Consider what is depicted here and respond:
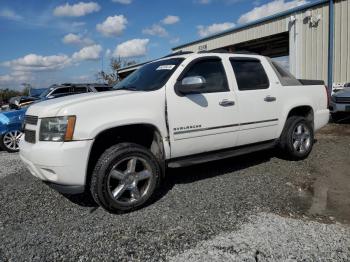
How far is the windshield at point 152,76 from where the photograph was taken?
14.3 feet

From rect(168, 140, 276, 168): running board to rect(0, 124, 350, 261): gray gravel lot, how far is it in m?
0.40

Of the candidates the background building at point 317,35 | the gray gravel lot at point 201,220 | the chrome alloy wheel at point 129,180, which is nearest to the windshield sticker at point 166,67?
the chrome alloy wheel at point 129,180

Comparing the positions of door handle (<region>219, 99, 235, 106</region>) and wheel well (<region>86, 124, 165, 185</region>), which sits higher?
door handle (<region>219, 99, 235, 106</region>)

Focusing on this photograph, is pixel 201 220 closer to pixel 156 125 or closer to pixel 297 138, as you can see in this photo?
pixel 156 125

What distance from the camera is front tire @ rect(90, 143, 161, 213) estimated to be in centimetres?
370

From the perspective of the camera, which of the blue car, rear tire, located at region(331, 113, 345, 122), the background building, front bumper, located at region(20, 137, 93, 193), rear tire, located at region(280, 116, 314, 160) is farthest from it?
the background building

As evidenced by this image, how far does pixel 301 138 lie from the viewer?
589 centimetres

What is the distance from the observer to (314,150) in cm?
674

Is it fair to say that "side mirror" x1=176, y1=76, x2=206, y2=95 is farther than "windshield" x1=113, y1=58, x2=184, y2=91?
No

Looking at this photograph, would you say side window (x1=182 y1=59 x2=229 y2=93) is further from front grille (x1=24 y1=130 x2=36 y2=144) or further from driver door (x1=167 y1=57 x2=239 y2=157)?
front grille (x1=24 y1=130 x2=36 y2=144)

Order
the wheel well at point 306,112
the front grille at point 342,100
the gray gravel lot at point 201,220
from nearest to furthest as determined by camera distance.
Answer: the gray gravel lot at point 201,220 < the wheel well at point 306,112 < the front grille at point 342,100

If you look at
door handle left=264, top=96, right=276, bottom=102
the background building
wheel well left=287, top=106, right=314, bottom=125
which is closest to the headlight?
door handle left=264, top=96, right=276, bottom=102

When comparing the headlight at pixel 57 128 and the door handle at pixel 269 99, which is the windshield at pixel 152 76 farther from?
the door handle at pixel 269 99

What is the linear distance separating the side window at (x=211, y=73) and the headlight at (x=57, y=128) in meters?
1.74
